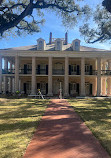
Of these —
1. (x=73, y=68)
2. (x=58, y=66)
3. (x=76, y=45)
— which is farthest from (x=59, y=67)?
(x=76, y=45)

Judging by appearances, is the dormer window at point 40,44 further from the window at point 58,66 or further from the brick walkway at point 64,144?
the brick walkway at point 64,144

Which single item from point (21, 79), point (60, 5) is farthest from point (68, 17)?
point (21, 79)

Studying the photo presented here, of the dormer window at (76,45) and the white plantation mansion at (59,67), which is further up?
the dormer window at (76,45)

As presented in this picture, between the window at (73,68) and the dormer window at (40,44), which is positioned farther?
the window at (73,68)

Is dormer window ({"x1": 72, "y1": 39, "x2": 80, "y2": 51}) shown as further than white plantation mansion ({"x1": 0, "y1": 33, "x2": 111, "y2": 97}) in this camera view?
Yes

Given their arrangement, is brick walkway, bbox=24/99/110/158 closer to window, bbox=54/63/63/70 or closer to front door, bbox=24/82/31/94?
window, bbox=54/63/63/70

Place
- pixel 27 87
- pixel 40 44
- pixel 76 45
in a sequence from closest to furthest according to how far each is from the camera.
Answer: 1. pixel 40 44
2. pixel 76 45
3. pixel 27 87

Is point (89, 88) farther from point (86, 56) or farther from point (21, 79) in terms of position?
point (21, 79)

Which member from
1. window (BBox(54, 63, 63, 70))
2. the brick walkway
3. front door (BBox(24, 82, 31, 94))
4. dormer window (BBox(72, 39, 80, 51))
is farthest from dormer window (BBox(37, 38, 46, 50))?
the brick walkway

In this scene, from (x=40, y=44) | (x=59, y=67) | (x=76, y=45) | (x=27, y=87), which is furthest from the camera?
(x=27, y=87)

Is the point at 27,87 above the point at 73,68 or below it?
below

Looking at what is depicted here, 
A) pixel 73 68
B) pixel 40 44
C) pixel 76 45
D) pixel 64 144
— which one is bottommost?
pixel 64 144

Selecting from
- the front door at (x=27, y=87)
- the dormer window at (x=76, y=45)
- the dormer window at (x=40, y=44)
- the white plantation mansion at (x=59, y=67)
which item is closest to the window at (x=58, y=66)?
the white plantation mansion at (x=59, y=67)

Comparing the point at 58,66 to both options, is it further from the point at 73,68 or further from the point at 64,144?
the point at 64,144
